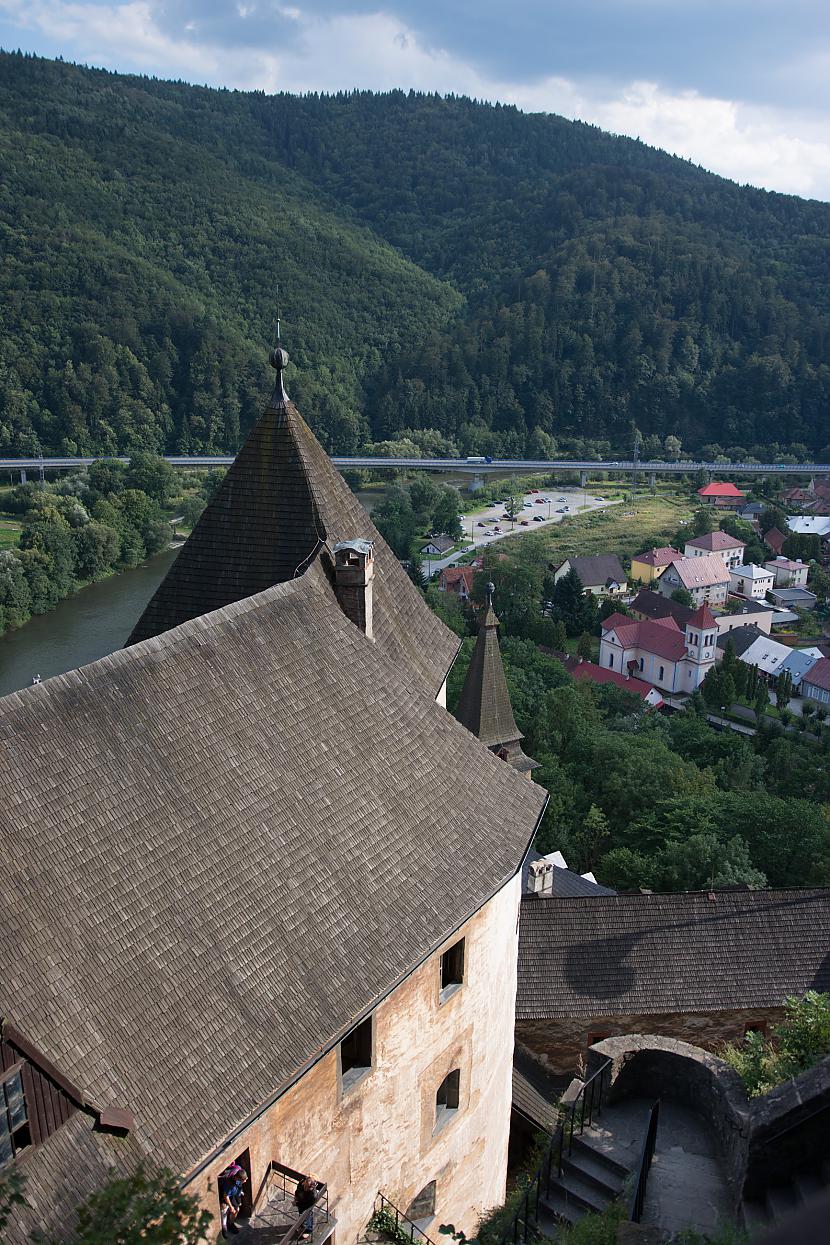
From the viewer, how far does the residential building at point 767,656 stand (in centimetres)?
6425

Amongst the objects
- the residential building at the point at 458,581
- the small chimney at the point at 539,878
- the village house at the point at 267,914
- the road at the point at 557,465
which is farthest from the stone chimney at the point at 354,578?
the road at the point at 557,465

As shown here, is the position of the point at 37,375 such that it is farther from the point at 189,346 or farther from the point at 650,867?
the point at 650,867

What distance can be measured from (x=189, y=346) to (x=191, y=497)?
130ft

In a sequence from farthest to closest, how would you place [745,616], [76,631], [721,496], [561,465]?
[561,465], [721,496], [745,616], [76,631]

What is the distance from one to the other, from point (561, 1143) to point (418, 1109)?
176 centimetres

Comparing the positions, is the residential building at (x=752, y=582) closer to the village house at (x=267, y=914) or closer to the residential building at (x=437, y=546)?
the residential building at (x=437, y=546)

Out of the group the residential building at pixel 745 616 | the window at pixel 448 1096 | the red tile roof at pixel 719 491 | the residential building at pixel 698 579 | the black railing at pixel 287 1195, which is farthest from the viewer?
the red tile roof at pixel 719 491

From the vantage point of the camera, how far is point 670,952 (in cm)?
1908

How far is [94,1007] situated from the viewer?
8.48 meters

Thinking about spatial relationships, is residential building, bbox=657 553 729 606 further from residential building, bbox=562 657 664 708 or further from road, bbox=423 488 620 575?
residential building, bbox=562 657 664 708

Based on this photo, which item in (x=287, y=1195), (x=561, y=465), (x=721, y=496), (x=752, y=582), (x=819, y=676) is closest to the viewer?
(x=287, y=1195)

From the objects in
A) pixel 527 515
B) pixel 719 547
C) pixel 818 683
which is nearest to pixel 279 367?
pixel 818 683

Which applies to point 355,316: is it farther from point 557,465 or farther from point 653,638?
point 653,638

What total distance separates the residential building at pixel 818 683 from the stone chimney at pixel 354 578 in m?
52.0
